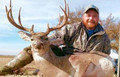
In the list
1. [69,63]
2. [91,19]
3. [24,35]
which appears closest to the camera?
[69,63]

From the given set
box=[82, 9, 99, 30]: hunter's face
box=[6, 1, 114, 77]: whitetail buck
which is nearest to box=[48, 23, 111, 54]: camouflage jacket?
box=[82, 9, 99, 30]: hunter's face

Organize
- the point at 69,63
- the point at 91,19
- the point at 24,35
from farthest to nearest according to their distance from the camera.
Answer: the point at 91,19 < the point at 24,35 < the point at 69,63

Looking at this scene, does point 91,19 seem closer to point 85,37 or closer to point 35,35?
point 85,37

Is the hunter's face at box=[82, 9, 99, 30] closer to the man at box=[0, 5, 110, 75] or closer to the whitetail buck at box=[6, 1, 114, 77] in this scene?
the man at box=[0, 5, 110, 75]

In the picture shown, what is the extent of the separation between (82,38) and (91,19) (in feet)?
1.62

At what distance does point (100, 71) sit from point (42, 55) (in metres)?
1.24

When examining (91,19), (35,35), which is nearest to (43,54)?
(35,35)

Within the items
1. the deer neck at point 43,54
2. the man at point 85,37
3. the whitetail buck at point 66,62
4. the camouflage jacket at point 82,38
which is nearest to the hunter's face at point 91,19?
the man at point 85,37

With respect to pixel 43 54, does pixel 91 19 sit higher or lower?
higher

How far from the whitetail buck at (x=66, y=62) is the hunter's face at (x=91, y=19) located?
2.80 feet

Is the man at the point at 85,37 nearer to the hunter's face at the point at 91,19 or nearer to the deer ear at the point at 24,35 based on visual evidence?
the hunter's face at the point at 91,19

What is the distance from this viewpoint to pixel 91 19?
627cm

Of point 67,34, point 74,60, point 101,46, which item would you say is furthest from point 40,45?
point 101,46

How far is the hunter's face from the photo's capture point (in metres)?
6.27
